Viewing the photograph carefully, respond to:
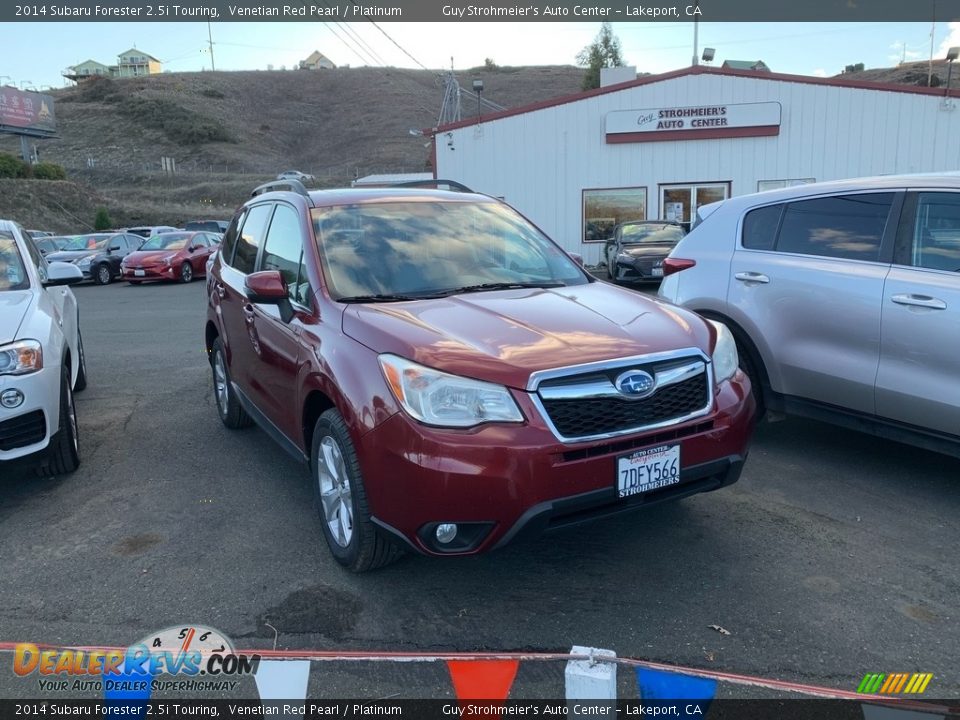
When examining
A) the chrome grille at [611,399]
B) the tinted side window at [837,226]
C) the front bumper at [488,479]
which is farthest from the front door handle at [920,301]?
the front bumper at [488,479]

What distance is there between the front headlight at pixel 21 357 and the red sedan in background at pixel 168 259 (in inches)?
608

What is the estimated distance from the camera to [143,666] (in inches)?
115

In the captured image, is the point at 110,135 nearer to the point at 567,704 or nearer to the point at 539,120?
the point at 539,120

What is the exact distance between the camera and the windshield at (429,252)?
4.06 m

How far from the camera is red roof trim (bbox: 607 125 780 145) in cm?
2097

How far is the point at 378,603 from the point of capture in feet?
11.3

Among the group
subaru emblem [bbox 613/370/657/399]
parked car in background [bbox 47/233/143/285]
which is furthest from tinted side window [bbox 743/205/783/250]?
parked car in background [bbox 47/233/143/285]

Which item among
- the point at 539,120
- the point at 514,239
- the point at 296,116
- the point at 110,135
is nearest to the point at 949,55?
the point at 539,120

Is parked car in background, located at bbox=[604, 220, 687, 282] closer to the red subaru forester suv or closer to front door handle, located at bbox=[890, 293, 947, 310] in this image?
front door handle, located at bbox=[890, 293, 947, 310]

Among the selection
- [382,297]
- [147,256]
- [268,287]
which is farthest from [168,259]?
[382,297]

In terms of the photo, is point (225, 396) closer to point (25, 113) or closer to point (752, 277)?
point (752, 277)

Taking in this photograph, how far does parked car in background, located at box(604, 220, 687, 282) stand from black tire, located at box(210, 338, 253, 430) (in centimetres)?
1031

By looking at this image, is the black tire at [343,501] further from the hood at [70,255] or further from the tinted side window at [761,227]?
the hood at [70,255]

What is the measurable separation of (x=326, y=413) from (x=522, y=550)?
123cm
